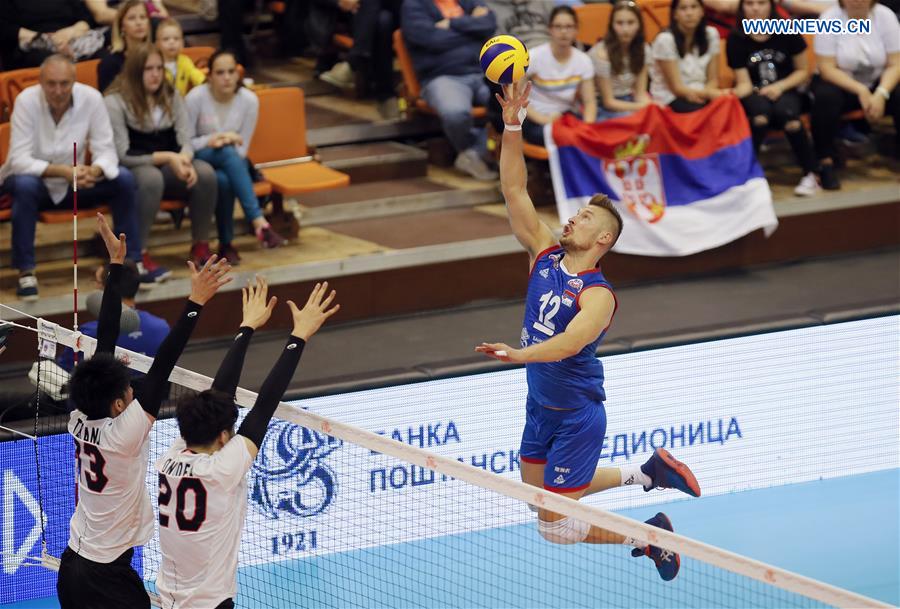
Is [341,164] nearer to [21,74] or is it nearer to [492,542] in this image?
[21,74]

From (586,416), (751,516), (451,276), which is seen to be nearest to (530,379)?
(586,416)

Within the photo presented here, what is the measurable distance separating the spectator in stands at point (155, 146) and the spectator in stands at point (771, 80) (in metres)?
4.80

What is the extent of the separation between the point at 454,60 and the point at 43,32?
341 cm

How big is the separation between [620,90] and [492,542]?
475 cm

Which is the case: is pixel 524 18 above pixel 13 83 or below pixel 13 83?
above

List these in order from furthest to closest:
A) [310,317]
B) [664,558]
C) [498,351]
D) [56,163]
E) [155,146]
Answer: [155,146]
[56,163]
[664,558]
[310,317]
[498,351]

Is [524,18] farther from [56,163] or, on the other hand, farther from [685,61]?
[56,163]

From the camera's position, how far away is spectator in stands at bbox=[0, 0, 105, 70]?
37.3 ft

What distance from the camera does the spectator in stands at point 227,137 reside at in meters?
10.8

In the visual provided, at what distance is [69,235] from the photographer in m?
11.4

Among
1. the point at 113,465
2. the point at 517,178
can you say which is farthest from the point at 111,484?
the point at 517,178

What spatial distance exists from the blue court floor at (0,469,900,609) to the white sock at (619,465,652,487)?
1.07 meters

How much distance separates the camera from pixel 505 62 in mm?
7520

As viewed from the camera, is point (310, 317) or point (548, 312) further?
point (548, 312)
